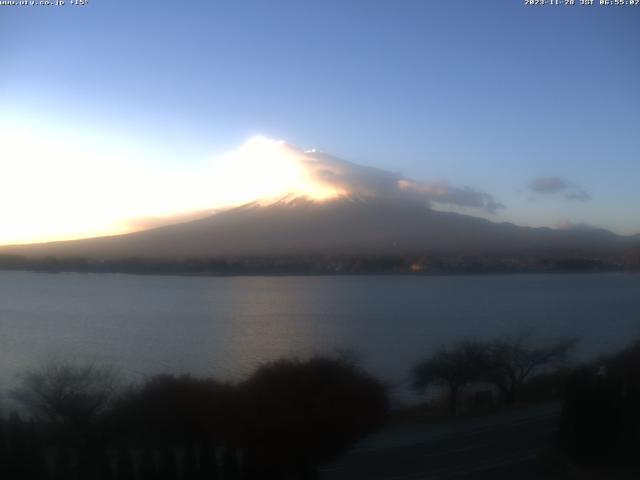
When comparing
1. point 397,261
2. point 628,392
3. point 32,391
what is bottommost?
point 628,392

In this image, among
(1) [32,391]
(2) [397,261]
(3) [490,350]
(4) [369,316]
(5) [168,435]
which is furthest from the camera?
(4) [369,316]

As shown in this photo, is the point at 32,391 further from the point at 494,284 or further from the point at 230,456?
the point at 494,284

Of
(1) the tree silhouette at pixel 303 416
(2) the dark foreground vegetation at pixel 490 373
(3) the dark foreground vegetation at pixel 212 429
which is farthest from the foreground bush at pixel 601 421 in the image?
(2) the dark foreground vegetation at pixel 490 373

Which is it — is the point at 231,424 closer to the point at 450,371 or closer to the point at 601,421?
the point at 601,421

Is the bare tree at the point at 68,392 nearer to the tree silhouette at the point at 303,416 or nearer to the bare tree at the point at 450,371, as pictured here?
the tree silhouette at the point at 303,416

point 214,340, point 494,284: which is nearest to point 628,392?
point 214,340

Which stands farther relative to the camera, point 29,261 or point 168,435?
point 29,261

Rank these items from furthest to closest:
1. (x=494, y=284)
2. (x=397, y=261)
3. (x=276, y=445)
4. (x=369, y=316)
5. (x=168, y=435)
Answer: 1. (x=494, y=284)
2. (x=369, y=316)
3. (x=397, y=261)
4. (x=168, y=435)
5. (x=276, y=445)

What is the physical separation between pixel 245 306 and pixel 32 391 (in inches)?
396

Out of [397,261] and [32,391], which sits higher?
[397,261]

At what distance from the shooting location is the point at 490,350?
1566 centimetres

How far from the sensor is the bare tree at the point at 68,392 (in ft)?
30.2

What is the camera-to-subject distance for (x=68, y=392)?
986 cm

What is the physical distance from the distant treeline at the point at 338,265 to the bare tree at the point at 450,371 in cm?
288
